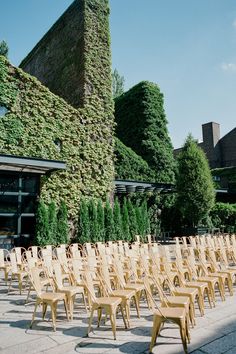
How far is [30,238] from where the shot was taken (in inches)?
449

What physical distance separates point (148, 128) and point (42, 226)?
12592mm

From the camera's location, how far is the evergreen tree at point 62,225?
37.9 ft

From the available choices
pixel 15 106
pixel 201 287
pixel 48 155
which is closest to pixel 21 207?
pixel 48 155

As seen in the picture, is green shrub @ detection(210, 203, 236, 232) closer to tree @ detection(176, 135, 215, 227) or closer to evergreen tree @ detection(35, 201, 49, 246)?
tree @ detection(176, 135, 215, 227)

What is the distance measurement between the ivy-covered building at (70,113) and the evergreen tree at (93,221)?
558mm

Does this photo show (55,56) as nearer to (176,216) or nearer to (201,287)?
(176,216)

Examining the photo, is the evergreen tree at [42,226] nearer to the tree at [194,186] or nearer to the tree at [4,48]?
the tree at [194,186]

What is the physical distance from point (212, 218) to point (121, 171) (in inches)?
232

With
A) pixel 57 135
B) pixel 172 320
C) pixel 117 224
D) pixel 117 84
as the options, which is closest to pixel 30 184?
pixel 57 135

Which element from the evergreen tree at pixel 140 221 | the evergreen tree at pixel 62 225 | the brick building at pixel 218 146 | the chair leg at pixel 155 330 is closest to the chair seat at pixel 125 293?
the chair leg at pixel 155 330

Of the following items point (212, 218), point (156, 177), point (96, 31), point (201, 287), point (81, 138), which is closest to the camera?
point (201, 287)

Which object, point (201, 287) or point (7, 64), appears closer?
point (201, 287)

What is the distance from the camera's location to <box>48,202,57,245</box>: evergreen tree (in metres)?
11.3

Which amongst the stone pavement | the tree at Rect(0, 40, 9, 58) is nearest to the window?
the stone pavement
